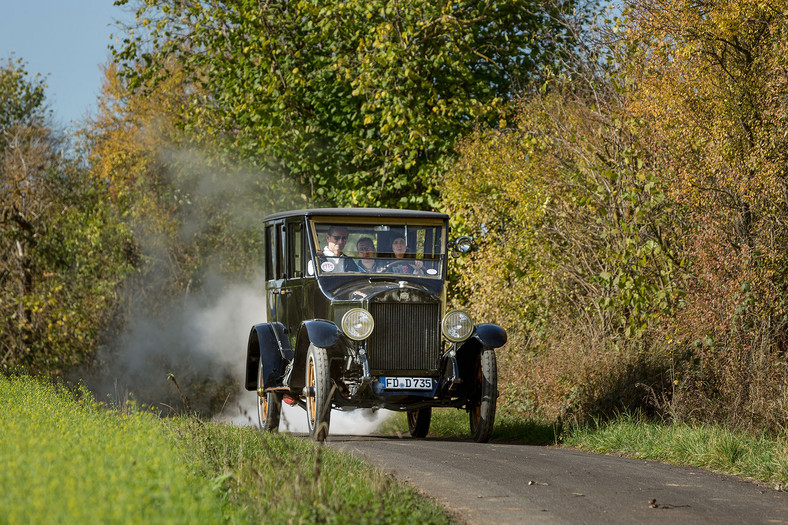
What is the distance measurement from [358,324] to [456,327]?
1142 millimetres

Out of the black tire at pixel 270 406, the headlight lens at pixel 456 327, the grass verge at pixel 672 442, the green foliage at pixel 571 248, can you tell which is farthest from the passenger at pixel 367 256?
the green foliage at pixel 571 248

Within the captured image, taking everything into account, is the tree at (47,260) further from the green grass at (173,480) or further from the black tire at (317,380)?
the green grass at (173,480)

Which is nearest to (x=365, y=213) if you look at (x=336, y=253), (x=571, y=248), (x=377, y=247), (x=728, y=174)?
(x=377, y=247)

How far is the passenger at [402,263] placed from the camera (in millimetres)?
12922

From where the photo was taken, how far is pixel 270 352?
1348cm

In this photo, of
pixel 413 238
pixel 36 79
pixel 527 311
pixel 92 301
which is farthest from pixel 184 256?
pixel 413 238

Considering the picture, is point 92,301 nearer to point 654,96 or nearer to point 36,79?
point 36,79

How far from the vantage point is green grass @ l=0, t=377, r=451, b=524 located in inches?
213

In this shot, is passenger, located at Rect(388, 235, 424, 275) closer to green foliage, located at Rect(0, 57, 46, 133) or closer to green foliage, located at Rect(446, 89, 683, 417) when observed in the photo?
green foliage, located at Rect(446, 89, 683, 417)

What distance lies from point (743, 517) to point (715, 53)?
7.16 metres

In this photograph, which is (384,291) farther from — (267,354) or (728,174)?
(728,174)

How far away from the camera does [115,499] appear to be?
550cm

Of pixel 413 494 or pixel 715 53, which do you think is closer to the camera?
pixel 413 494

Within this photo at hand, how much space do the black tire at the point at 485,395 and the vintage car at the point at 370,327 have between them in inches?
0.5
